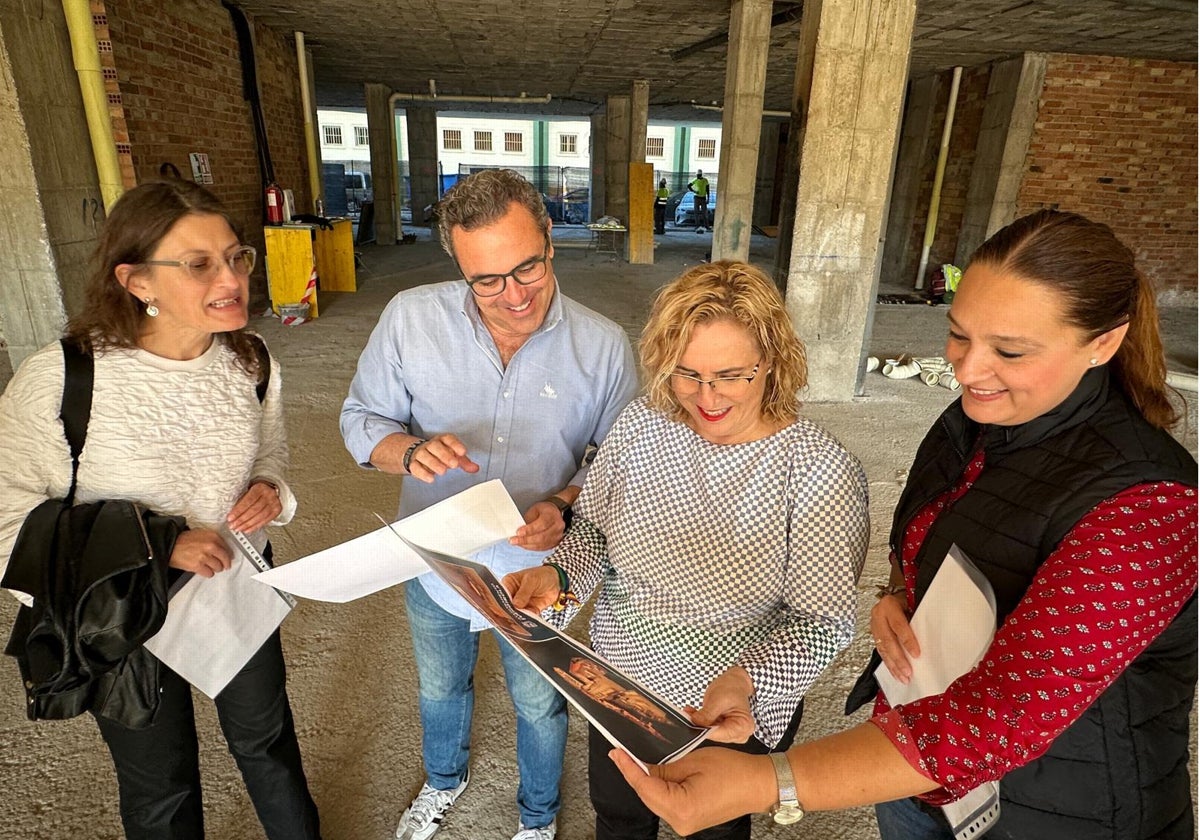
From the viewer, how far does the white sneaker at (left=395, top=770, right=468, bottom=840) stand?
6.59 feet

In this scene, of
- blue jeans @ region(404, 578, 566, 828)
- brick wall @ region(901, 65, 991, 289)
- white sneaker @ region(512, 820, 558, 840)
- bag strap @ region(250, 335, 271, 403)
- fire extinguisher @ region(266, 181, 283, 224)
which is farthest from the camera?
brick wall @ region(901, 65, 991, 289)

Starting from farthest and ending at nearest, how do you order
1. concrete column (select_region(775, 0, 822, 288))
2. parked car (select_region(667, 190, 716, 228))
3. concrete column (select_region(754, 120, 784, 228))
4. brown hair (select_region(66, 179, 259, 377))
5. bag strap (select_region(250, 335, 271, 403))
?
parked car (select_region(667, 190, 716, 228)) → concrete column (select_region(754, 120, 784, 228)) → concrete column (select_region(775, 0, 822, 288)) → bag strap (select_region(250, 335, 271, 403)) → brown hair (select_region(66, 179, 259, 377))

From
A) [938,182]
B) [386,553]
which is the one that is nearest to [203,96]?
[386,553]

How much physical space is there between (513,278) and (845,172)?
13.6 feet

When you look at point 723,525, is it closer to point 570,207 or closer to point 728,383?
point 728,383

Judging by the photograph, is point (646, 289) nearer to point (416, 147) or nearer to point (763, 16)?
point (763, 16)

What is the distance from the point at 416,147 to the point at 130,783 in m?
18.9

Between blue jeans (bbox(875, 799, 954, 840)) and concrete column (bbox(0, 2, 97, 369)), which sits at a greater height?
concrete column (bbox(0, 2, 97, 369))

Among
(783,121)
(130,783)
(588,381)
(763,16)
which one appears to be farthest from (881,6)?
(783,121)

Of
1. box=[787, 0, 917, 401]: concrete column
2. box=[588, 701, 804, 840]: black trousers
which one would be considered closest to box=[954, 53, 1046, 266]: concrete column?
box=[787, 0, 917, 401]: concrete column

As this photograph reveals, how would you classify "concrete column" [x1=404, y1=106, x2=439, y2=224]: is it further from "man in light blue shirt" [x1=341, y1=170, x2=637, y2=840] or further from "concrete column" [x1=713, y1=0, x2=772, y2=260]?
"man in light blue shirt" [x1=341, y1=170, x2=637, y2=840]

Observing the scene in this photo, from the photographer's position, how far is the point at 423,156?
18.4m

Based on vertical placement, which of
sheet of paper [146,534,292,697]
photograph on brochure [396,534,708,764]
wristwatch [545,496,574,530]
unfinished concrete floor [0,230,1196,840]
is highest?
photograph on brochure [396,534,708,764]

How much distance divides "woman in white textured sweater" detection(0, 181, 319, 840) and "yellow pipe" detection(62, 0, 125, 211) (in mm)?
4054
